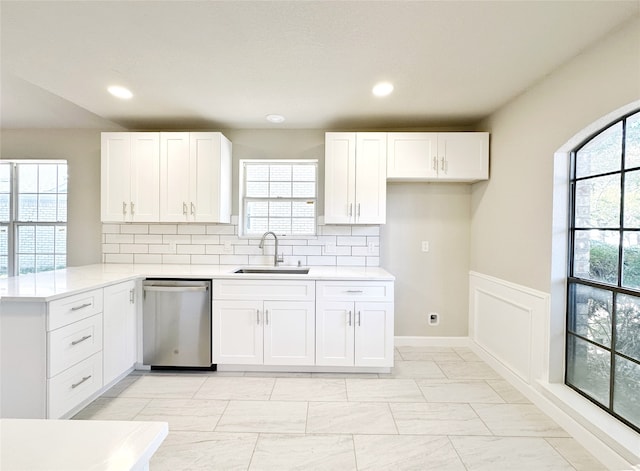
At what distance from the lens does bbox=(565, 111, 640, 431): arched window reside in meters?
1.81

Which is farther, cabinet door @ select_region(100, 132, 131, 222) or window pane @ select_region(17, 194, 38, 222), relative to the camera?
window pane @ select_region(17, 194, 38, 222)

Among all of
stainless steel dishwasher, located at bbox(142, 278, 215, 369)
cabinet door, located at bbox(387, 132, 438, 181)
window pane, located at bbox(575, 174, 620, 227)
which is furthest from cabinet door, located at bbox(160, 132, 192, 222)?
window pane, located at bbox(575, 174, 620, 227)

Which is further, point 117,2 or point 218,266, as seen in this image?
point 218,266

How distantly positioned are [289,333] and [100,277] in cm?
162

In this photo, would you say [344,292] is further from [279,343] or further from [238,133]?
[238,133]

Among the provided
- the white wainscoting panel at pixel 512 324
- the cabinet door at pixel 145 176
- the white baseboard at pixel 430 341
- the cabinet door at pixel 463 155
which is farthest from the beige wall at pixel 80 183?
the white wainscoting panel at pixel 512 324

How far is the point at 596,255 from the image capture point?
2068 millimetres

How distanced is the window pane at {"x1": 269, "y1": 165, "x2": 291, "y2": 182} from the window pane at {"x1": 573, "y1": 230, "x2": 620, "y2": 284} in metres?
2.63

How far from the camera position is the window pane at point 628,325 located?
69.8 inches

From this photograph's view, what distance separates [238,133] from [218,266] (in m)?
1.46

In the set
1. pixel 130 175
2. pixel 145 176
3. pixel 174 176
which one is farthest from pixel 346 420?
pixel 130 175

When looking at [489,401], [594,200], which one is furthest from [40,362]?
[594,200]

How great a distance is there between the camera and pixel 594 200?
2.08 meters

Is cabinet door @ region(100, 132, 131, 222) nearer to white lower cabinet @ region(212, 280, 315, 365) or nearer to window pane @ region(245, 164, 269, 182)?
window pane @ region(245, 164, 269, 182)
